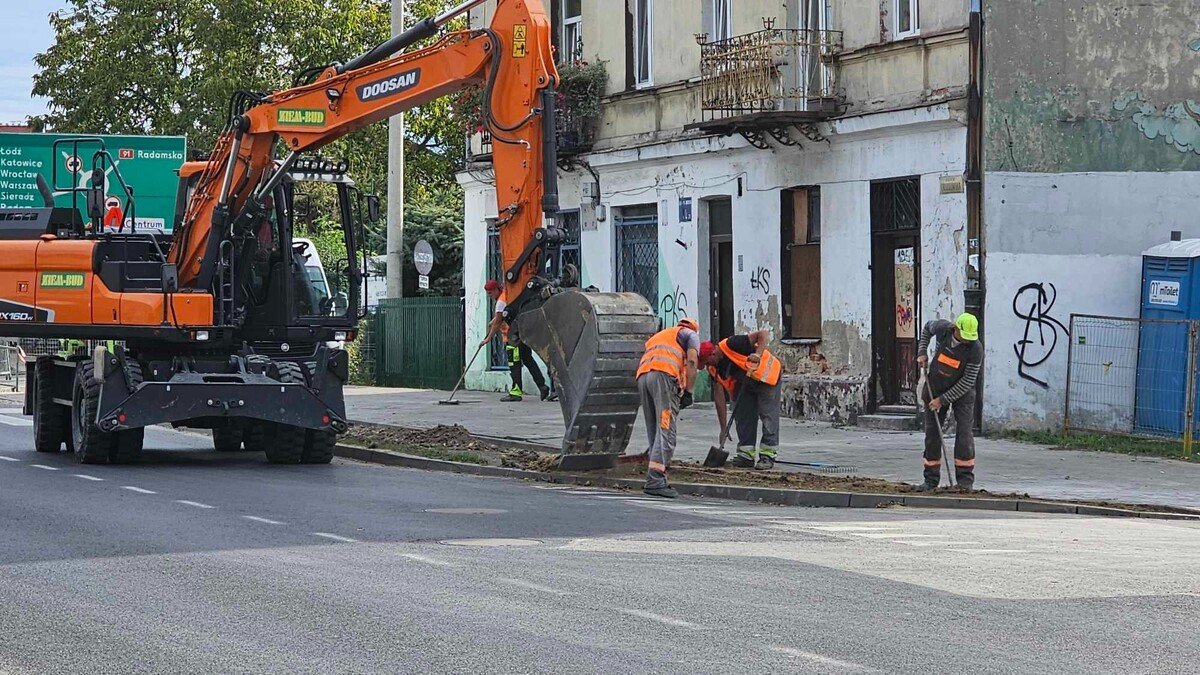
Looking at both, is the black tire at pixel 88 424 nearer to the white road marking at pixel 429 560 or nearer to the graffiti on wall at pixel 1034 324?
the white road marking at pixel 429 560

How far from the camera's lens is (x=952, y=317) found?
829 inches

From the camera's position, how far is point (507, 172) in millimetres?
16781

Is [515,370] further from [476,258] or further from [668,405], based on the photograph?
[668,405]

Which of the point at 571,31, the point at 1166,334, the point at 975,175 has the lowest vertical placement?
the point at 1166,334

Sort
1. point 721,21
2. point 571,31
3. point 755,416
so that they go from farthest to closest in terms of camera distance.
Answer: point 571,31 → point 721,21 → point 755,416

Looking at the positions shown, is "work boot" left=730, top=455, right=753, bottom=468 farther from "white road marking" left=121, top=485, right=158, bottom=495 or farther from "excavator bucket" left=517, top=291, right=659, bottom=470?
"white road marking" left=121, top=485, right=158, bottom=495

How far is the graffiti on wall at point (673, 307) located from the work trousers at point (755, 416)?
879 cm

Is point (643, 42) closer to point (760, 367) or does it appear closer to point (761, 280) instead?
point (761, 280)

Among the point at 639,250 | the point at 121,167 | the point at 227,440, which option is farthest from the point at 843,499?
the point at 121,167

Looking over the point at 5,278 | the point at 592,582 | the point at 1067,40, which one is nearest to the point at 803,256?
the point at 1067,40

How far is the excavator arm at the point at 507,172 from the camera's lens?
16.0 metres

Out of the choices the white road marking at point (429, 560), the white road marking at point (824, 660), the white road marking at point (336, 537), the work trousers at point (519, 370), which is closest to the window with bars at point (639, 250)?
the work trousers at point (519, 370)

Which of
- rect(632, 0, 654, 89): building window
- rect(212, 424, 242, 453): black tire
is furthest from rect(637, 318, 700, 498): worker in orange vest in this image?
rect(632, 0, 654, 89): building window

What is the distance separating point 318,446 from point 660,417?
4.59 meters
